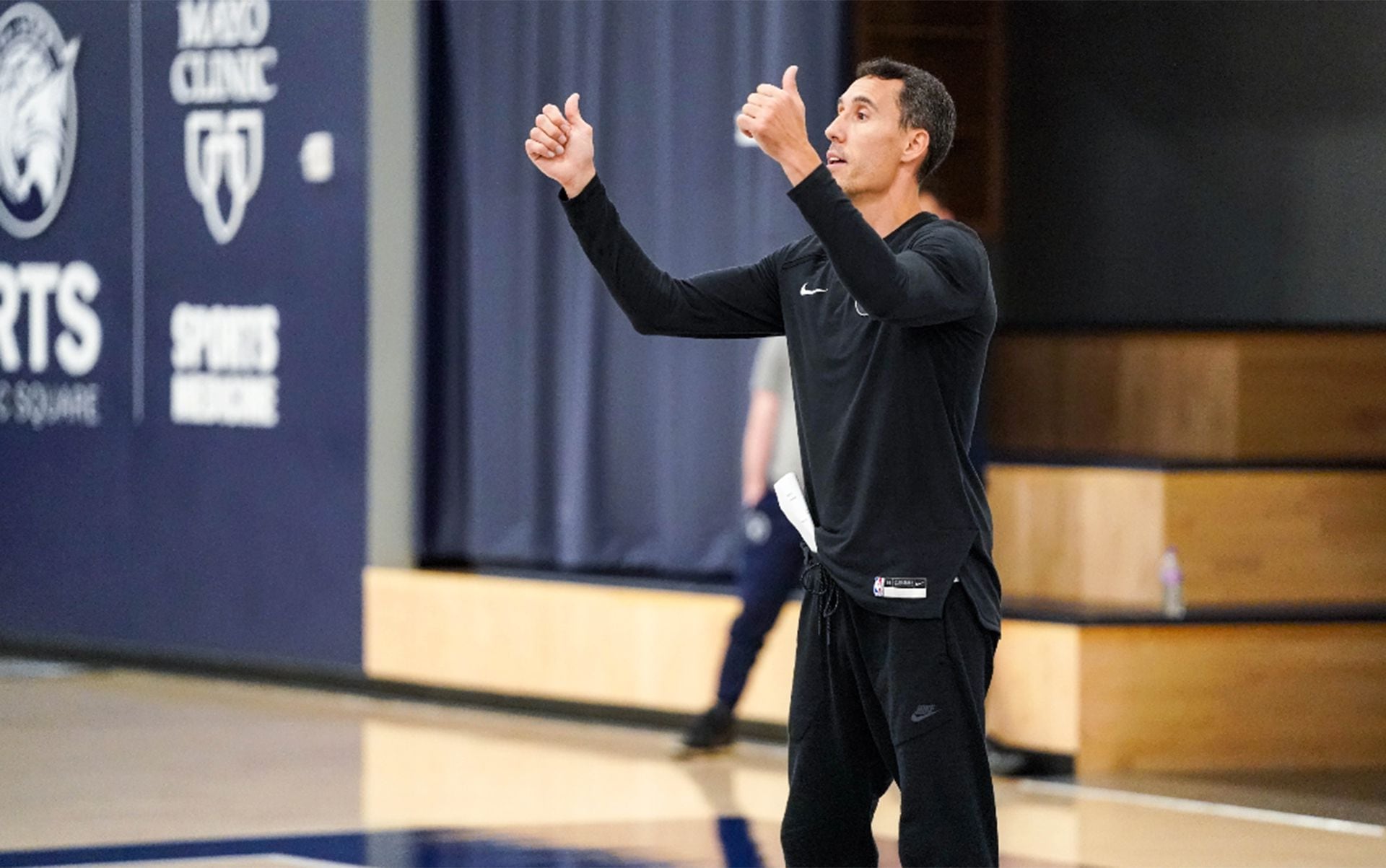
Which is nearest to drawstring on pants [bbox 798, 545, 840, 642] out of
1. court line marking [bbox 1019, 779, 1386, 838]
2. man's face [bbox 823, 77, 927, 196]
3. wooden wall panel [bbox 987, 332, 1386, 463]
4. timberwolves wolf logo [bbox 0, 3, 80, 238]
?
man's face [bbox 823, 77, 927, 196]

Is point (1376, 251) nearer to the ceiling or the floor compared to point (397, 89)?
nearer to the floor

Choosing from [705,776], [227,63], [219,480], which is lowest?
[705,776]

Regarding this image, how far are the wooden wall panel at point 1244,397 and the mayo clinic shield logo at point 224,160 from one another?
3.04 m

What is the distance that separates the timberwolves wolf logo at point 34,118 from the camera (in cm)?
1019

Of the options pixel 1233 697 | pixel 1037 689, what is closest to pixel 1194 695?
pixel 1233 697

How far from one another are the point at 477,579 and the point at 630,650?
0.79 metres

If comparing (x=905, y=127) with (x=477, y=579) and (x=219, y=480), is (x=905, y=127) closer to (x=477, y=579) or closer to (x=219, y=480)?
(x=477, y=579)

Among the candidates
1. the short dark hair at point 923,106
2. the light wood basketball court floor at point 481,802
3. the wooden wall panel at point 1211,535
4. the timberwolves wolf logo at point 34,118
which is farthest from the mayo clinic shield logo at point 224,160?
the short dark hair at point 923,106

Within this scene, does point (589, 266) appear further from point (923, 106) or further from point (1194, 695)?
point (923, 106)

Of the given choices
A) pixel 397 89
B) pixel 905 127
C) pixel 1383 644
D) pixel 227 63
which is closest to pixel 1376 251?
pixel 1383 644

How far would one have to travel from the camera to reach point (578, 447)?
340 inches

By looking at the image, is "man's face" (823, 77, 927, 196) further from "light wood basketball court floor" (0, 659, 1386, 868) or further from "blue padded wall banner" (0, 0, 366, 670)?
"blue padded wall banner" (0, 0, 366, 670)

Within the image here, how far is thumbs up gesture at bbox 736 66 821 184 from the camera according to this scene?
3330 millimetres

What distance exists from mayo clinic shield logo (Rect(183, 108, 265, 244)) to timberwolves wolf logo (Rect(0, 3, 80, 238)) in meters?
0.75
